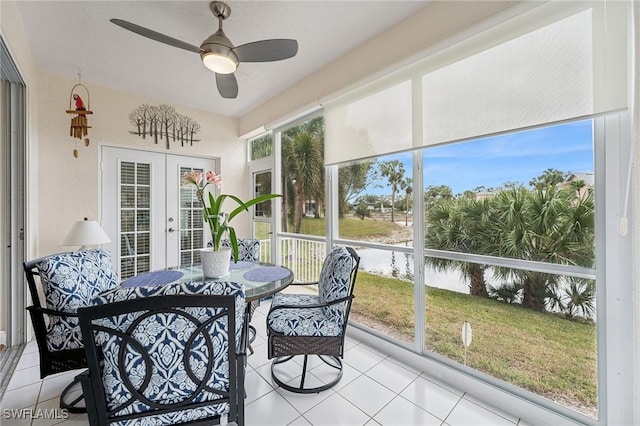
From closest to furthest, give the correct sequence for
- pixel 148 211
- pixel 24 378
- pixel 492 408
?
pixel 492 408 < pixel 24 378 < pixel 148 211

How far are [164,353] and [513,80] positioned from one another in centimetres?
227

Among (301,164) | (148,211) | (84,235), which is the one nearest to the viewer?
(84,235)

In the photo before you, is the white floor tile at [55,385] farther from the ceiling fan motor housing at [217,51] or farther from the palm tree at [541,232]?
the palm tree at [541,232]

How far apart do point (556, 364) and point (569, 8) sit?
2.01 metres

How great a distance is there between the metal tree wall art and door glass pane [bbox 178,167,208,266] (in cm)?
114

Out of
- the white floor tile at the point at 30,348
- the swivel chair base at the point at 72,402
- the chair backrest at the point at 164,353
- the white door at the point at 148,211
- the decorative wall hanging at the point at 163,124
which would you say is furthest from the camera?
the decorative wall hanging at the point at 163,124

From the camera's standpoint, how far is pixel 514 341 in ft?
5.82

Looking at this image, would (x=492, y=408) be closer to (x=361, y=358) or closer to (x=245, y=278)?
(x=361, y=358)

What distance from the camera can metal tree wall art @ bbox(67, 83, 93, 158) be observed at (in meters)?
2.72

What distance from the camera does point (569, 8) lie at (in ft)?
4.59

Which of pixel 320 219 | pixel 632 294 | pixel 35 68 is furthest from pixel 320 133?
pixel 35 68

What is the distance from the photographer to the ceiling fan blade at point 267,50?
174 centimetres

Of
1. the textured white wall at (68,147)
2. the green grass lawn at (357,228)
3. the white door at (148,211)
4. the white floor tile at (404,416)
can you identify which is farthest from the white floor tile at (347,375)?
the textured white wall at (68,147)

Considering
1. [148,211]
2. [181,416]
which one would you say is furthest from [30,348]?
[181,416]
